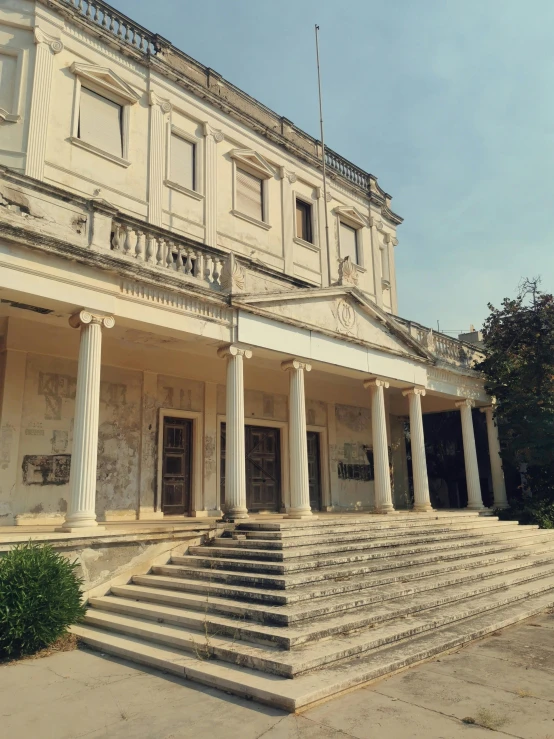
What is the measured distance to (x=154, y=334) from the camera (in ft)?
33.8

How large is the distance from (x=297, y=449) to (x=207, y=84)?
33.9 ft

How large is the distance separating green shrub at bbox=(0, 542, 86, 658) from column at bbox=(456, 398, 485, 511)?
12.7m

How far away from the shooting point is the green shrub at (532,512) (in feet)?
51.6

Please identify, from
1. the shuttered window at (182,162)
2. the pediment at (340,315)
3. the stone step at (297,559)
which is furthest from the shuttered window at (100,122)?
the stone step at (297,559)

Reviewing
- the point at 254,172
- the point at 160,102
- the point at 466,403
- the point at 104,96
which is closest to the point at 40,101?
the point at 104,96

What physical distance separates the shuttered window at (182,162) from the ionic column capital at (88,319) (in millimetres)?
6520

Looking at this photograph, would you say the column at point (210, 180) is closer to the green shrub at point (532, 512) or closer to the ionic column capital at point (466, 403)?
the ionic column capital at point (466, 403)

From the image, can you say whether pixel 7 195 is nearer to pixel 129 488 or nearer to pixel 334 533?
pixel 129 488

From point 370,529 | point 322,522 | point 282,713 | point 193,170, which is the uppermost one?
point 193,170

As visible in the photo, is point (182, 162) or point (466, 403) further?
point (466, 403)

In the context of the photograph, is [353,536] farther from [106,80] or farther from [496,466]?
[106,80]

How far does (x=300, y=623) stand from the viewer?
627cm

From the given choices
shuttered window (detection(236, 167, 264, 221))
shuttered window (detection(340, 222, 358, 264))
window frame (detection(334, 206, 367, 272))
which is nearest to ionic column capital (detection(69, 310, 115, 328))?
shuttered window (detection(236, 167, 264, 221))

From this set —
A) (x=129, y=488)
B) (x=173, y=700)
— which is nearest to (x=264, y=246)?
(x=129, y=488)
